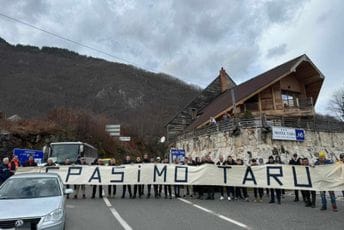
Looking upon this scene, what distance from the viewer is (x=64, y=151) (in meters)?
25.1

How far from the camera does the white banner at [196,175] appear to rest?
14719 mm

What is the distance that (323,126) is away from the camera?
107 feet

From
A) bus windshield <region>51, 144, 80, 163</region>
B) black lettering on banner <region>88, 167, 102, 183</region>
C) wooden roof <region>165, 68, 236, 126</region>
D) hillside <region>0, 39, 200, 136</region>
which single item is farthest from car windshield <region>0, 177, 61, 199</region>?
hillside <region>0, 39, 200, 136</region>

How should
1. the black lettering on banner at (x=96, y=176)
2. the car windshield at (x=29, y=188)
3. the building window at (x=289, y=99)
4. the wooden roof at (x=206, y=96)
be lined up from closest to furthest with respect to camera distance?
1. the car windshield at (x=29, y=188)
2. the black lettering on banner at (x=96, y=176)
3. the building window at (x=289, y=99)
4. the wooden roof at (x=206, y=96)

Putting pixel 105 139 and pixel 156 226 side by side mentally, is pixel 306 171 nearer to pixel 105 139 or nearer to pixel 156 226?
pixel 156 226

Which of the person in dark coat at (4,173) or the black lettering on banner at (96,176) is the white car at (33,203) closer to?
the person in dark coat at (4,173)

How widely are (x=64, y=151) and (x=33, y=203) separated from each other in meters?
17.8

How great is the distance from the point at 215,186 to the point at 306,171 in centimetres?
411

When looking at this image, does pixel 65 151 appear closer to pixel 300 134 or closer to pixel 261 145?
pixel 261 145

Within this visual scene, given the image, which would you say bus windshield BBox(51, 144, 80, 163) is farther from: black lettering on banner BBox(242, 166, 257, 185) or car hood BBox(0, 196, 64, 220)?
car hood BBox(0, 196, 64, 220)

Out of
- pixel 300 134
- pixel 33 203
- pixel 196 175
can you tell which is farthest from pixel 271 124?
pixel 33 203

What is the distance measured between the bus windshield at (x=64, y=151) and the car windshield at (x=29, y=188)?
51.0 ft

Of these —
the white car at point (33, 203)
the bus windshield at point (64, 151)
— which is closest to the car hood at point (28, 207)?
the white car at point (33, 203)

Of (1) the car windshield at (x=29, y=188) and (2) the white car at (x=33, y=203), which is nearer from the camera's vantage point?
(2) the white car at (x=33, y=203)
